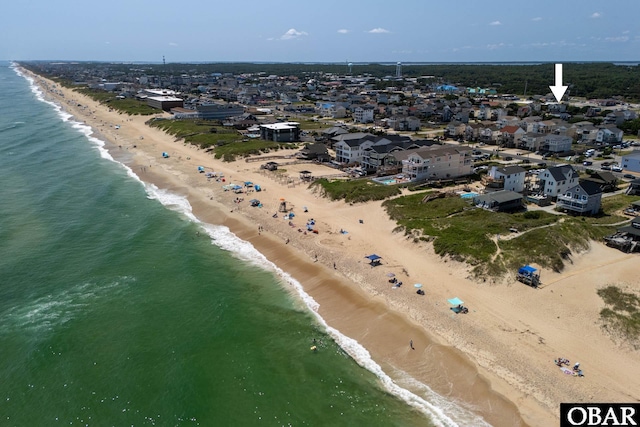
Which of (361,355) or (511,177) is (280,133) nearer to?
(511,177)

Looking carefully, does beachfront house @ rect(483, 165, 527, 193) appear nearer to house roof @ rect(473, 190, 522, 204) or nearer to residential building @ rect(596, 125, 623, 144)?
house roof @ rect(473, 190, 522, 204)

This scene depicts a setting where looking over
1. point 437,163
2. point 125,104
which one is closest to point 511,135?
point 437,163

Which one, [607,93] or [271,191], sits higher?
[607,93]

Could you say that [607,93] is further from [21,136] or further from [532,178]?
[21,136]

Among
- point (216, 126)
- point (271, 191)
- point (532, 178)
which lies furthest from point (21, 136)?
point (532, 178)

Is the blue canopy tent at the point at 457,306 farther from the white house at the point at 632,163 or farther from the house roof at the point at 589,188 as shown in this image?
the white house at the point at 632,163

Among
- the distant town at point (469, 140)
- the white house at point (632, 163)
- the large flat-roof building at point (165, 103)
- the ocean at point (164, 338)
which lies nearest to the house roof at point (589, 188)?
the distant town at point (469, 140)

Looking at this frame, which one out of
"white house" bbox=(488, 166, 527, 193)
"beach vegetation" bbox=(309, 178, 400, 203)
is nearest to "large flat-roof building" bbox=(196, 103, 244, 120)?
"beach vegetation" bbox=(309, 178, 400, 203)
